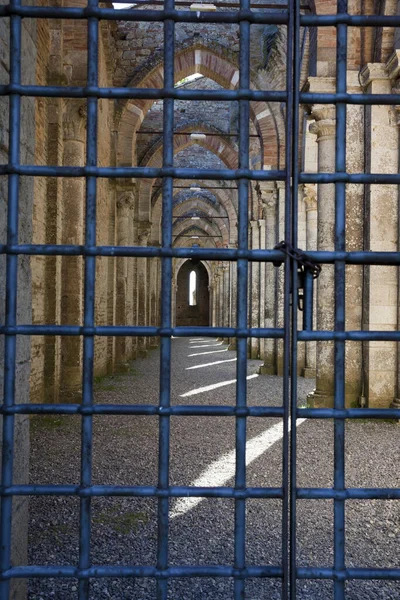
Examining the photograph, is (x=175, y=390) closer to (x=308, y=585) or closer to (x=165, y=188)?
(x=308, y=585)

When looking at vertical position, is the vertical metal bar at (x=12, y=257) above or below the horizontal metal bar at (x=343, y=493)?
above

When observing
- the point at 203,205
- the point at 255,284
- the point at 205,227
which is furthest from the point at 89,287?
the point at 205,227

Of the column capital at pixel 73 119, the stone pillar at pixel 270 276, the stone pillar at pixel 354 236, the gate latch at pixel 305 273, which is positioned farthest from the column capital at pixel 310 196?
the gate latch at pixel 305 273

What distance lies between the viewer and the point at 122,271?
13883 millimetres

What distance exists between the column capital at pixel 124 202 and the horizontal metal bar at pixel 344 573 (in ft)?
42.4

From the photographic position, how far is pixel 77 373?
8438 millimetres

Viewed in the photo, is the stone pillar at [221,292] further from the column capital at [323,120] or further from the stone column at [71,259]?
the column capital at [323,120]

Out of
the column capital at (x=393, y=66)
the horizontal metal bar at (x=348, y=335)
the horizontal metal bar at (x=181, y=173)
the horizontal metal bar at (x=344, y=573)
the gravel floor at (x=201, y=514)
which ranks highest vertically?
the column capital at (x=393, y=66)

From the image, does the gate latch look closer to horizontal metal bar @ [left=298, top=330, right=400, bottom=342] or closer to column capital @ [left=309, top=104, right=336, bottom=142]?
horizontal metal bar @ [left=298, top=330, right=400, bottom=342]

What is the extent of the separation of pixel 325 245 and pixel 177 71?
8.62m

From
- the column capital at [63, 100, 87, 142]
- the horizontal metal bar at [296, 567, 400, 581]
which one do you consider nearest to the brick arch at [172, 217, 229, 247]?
the column capital at [63, 100, 87, 142]

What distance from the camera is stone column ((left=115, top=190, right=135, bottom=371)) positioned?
13.9m

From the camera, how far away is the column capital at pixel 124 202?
14.3 metres

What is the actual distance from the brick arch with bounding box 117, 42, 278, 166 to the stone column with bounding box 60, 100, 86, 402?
5478 millimetres
